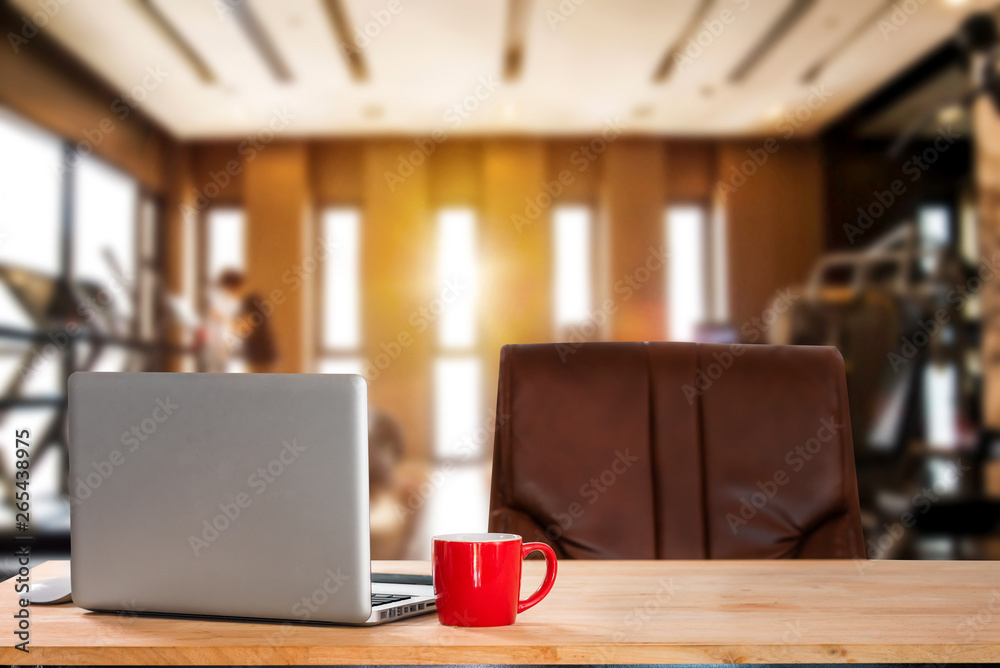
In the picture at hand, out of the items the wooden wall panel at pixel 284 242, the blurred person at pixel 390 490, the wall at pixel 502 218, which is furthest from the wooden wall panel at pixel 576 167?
the blurred person at pixel 390 490

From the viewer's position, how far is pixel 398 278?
→ 3.63m

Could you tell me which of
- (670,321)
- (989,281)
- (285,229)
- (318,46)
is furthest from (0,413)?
(989,281)

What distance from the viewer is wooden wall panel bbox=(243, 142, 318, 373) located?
11.8ft

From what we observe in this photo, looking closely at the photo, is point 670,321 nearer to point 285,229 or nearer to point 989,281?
point 989,281

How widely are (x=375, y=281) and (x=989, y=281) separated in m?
2.44

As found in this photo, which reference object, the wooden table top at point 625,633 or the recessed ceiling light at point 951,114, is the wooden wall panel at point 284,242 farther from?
the wooden table top at point 625,633

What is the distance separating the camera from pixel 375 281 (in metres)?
3.64

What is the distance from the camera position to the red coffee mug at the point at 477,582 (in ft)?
2.01

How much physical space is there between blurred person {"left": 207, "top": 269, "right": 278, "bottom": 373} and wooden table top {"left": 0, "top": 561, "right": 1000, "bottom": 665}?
114 inches

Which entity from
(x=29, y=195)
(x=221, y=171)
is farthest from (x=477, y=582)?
(x=221, y=171)

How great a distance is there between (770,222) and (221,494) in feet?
11.2

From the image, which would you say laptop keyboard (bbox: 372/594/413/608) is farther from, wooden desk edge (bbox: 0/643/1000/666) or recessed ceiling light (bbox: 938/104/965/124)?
recessed ceiling light (bbox: 938/104/965/124)

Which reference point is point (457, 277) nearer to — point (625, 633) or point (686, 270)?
point (686, 270)

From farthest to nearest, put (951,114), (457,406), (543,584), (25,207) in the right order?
(457,406)
(951,114)
(25,207)
(543,584)
